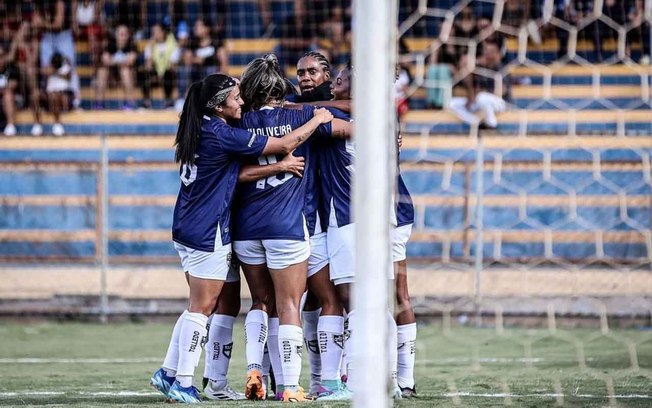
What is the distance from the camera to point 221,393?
22.4 feet

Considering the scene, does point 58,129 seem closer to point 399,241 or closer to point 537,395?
point 399,241

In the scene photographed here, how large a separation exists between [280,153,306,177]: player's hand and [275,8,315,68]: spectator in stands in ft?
30.9

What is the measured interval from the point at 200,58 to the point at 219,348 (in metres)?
10.0

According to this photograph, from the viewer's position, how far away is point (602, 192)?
41.1 ft

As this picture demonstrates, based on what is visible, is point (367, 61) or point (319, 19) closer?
point (367, 61)

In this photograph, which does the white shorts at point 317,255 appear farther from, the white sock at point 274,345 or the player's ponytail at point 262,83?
the player's ponytail at point 262,83

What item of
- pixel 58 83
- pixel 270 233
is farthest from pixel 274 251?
pixel 58 83

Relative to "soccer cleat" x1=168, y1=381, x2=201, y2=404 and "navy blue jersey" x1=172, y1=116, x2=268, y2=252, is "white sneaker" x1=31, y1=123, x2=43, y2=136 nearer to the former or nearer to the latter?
"navy blue jersey" x1=172, y1=116, x2=268, y2=252

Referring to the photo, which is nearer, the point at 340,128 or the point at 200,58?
the point at 340,128

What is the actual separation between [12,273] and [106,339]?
2574mm

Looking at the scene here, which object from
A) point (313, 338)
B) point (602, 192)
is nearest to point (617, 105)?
point (602, 192)

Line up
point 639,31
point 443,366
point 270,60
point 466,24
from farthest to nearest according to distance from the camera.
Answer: point 466,24 < point 639,31 < point 443,366 < point 270,60

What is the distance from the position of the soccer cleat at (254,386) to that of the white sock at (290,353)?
0.18 meters

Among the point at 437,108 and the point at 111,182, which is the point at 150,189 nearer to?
the point at 111,182
